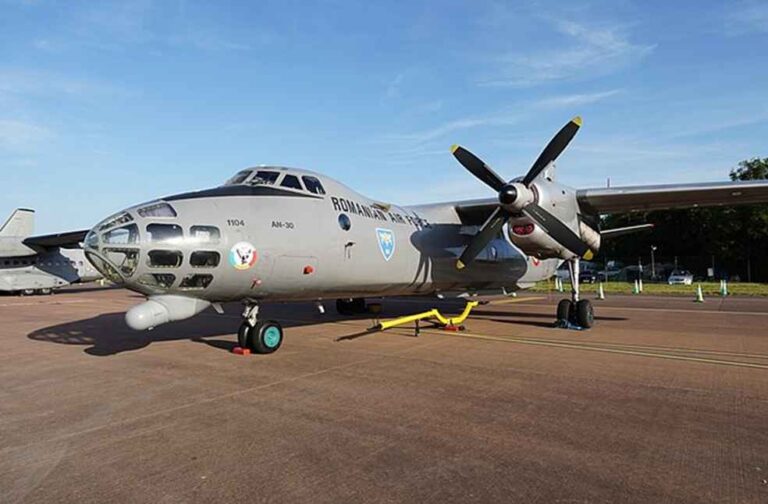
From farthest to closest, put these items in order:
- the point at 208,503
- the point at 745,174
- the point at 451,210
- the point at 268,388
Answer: the point at 745,174
the point at 451,210
the point at 268,388
the point at 208,503

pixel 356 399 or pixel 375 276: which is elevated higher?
pixel 375 276

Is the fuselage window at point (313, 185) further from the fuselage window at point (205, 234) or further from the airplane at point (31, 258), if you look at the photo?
the airplane at point (31, 258)

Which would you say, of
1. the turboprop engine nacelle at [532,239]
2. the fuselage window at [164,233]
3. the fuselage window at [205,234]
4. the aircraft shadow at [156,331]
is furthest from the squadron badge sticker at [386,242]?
the fuselage window at [164,233]

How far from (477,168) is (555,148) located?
6.18 feet

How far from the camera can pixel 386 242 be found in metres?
11.4

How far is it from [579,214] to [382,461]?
34.8 ft

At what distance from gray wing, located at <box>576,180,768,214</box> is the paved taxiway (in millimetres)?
3739

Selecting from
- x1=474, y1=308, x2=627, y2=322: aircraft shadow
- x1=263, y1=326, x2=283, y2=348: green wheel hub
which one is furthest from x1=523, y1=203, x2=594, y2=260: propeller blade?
x1=263, y1=326, x2=283, y2=348: green wheel hub

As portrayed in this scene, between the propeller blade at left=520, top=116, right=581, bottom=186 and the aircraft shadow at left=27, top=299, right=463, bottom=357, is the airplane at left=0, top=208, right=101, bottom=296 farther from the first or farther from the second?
the propeller blade at left=520, top=116, right=581, bottom=186

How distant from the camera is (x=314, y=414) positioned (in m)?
5.83

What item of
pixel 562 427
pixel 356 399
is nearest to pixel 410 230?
pixel 356 399

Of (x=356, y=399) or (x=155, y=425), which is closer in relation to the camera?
(x=155, y=425)

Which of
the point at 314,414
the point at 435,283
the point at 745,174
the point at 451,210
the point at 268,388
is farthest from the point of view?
the point at 745,174

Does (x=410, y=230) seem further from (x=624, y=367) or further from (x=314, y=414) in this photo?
(x=314, y=414)
